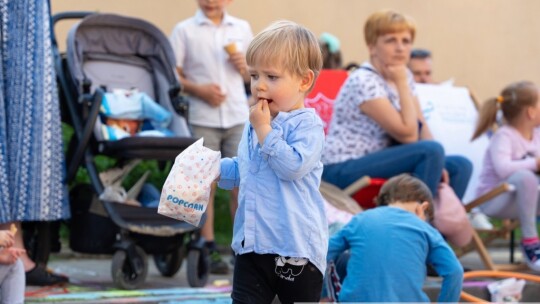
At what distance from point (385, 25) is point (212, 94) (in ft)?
3.63

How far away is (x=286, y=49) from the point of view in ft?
11.3

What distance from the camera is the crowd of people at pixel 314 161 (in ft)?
11.3

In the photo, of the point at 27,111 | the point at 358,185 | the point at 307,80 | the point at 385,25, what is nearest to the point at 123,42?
the point at 27,111

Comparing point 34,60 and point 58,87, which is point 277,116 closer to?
point 34,60

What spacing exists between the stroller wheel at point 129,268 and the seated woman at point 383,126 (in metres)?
1.18

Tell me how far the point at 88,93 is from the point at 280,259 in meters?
2.65

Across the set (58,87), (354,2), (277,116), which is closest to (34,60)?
(58,87)

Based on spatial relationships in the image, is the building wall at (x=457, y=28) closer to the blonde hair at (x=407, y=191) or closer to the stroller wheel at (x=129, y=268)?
the stroller wheel at (x=129, y=268)

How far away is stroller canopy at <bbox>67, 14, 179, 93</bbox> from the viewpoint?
6301 mm

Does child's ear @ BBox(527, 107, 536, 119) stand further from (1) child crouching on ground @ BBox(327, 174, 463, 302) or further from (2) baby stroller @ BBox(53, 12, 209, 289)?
(1) child crouching on ground @ BBox(327, 174, 463, 302)

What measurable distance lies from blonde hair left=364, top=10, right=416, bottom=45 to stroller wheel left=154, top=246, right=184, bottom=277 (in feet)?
5.45

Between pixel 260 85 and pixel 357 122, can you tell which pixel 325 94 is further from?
pixel 260 85

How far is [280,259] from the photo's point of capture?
3.47 metres

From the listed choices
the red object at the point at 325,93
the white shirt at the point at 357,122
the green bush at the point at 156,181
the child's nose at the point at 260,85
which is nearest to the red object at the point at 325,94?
the red object at the point at 325,93
